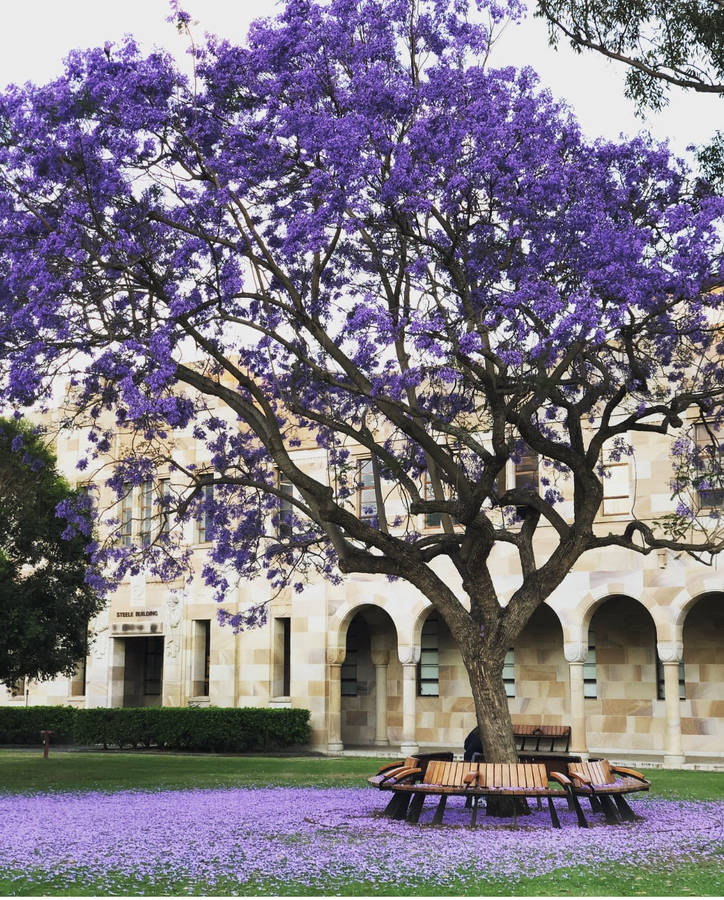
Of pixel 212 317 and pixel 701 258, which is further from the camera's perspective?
pixel 212 317

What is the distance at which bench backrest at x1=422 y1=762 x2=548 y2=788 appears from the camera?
43.4ft

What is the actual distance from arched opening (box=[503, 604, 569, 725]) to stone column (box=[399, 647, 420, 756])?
2558 millimetres

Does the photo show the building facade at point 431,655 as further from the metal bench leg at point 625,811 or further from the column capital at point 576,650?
the metal bench leg at point 625,811

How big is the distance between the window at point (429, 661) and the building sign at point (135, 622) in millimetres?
7754

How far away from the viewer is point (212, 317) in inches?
596

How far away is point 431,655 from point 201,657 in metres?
6.74

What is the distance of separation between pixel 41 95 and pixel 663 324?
7794 mm

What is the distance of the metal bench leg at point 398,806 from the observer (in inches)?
553

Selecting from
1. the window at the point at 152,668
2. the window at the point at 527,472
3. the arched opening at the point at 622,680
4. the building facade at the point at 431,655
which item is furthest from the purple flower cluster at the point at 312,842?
the window at the point at 152,668

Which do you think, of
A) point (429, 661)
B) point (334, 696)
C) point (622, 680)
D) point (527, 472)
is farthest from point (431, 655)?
point (527, 472)

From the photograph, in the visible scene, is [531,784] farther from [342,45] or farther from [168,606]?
[168,606]

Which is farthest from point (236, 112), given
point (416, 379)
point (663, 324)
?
point (663, 324)

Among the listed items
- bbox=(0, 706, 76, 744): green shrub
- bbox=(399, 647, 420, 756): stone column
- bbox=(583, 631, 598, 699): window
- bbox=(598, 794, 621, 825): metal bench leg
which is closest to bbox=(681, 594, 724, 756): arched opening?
bbox=(583, 631, 598, 699): window

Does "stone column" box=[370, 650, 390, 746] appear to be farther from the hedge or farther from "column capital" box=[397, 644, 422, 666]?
"column capital" box=[397, 644, 422, 666]
